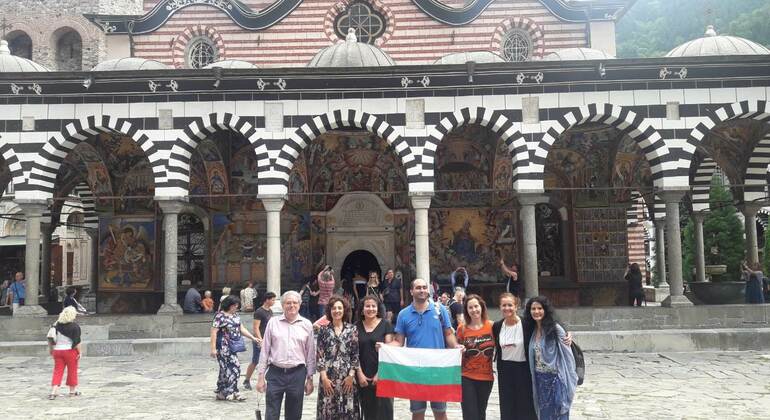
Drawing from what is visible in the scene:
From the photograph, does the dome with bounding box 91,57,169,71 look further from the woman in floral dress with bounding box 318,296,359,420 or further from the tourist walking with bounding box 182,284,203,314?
the woman in floral dress with bounding box 318,296,359,420

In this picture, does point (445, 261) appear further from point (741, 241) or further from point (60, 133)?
point (741, 241)

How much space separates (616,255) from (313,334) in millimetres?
14517

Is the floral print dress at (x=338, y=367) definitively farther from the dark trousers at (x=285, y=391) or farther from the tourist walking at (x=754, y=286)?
the tourist walking at (x=754, y=286)

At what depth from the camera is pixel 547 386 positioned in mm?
5160

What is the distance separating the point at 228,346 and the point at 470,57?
12.4 m

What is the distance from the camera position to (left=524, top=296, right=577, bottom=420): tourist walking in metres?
5.12

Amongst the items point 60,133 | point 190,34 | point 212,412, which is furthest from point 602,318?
point 190,34

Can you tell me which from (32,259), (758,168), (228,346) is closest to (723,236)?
(758,168)

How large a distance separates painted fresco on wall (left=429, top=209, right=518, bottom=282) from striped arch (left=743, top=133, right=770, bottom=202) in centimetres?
607

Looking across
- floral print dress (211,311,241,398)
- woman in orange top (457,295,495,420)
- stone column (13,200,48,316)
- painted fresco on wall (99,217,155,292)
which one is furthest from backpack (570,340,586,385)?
painted fresco on wall (99,217,155,292)

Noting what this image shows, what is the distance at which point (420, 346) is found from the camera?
18.5 feet

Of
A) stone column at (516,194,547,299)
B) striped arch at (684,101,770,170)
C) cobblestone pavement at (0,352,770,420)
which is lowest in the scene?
cobblestone pavement at (0,352,770,420)

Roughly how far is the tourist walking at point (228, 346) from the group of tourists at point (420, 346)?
2465mm

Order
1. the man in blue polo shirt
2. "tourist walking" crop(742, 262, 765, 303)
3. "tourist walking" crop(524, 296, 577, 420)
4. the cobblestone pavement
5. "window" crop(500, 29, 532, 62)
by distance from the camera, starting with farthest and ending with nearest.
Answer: "window" crop(500, 29, 532, 62)
"tourist walking" crop(742, 262, 765, 303)
the cobblestone pavement
the man in blue polo shirt
"tourist walking" crop(524, 296, 577, 420)
